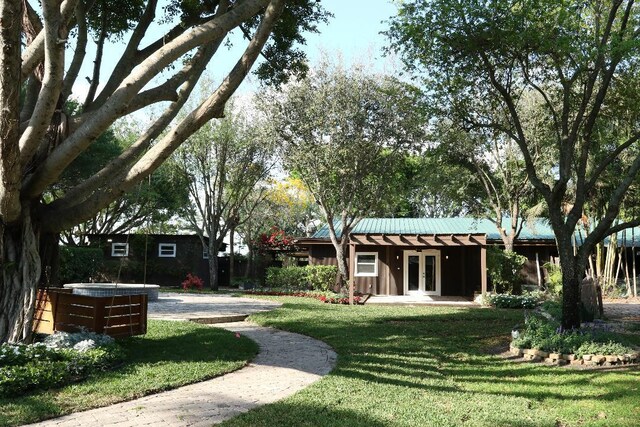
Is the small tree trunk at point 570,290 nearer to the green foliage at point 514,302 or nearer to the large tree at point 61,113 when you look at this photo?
the large tree at point 61,113

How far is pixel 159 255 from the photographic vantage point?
2923cm

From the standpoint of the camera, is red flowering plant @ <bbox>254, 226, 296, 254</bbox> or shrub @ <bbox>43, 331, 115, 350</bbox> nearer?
shrub @ <bbox>43, 331, 115, 350</bbox>

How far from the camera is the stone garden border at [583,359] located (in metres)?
8.16

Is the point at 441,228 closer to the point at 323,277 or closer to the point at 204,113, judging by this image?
the point at 323,277

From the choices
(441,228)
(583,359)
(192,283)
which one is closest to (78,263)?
(192,283)

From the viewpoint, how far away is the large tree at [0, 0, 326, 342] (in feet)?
20.0

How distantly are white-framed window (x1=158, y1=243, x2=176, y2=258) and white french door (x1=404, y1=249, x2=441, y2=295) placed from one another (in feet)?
42.3

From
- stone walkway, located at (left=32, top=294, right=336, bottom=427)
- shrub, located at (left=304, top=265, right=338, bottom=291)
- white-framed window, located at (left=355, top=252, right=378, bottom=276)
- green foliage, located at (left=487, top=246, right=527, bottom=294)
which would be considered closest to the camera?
stone walkway, located at (left=32, top=294, right=336, bottom=427)

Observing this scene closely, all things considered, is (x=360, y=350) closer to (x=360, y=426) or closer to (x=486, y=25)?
(x=360, y=426)

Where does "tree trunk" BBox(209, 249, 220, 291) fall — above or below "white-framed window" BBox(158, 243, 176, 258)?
below

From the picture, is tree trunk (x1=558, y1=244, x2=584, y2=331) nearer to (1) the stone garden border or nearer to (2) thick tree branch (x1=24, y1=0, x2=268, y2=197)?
(1) the stone garden border

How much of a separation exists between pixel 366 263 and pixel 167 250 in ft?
37.6

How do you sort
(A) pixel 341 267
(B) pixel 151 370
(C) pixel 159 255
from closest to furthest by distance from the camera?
(B) pixel 151 370, (A) pixel 341 267, (C) pixel 159 255

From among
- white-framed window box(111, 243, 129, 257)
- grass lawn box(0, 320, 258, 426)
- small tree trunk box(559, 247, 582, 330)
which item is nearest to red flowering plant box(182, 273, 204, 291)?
white-framed window box(111, 243, 129, 257)
